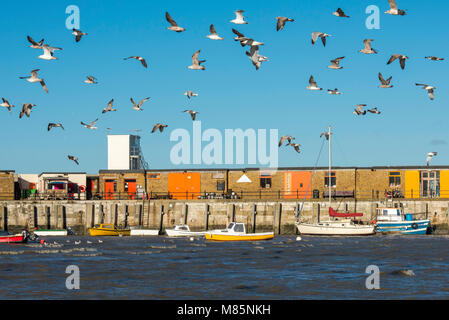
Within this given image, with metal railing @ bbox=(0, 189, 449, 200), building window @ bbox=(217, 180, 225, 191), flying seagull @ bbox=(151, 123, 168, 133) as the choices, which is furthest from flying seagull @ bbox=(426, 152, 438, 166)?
flying seagull @ bbox=(151, 123, 168, 133)

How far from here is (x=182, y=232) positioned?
67.1 m

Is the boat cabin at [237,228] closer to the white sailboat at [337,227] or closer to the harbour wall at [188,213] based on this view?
the white sailboat at [337,227]

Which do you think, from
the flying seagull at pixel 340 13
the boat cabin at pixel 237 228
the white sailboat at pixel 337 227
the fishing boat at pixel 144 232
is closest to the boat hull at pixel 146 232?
the fishing boat at pixel 144 232

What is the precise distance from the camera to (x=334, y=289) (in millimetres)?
30609

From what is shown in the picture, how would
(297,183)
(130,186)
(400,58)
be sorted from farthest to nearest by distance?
(130,186) < (297,183) < (400,58)

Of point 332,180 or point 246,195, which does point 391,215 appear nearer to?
point 332,180

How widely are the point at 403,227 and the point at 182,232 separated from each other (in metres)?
20.2

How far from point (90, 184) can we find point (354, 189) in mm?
30711

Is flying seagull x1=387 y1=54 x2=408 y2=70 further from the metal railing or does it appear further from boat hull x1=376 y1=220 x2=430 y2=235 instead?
the metal railing

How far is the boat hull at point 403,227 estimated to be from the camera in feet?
219

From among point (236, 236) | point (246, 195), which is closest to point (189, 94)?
point (236, 236)

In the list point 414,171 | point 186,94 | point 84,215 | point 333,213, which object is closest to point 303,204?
point 333,213

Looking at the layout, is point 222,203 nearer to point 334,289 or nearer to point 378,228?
point 378,228
